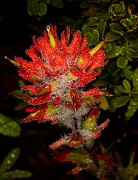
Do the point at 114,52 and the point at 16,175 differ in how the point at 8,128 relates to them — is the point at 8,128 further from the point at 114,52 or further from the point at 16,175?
the point at 114,52

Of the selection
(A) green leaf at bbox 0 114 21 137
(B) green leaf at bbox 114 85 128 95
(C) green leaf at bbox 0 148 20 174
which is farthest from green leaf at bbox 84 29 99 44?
(C) green leaf at bbox 0 148 20 174

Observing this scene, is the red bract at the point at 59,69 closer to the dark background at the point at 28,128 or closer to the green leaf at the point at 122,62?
the green leaf at the point at 122,62

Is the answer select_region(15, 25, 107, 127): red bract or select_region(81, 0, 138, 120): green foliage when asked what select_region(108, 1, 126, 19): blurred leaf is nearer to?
select_region(81, 0, 138, 120): green foliage

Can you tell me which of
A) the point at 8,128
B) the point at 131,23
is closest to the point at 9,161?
the point at 8,128

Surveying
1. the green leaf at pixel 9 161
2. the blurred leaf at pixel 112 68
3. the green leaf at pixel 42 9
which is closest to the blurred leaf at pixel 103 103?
the blurred leaf at pixel 112 68

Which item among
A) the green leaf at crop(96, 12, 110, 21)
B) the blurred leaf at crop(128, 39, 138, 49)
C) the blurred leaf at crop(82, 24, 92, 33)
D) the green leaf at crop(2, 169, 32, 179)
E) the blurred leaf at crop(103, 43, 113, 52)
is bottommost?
the green leaf at crop(2, 169, 32, 179)

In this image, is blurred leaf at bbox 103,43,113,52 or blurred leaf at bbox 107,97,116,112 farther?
blurred leaf at bbox 107,97,116,112
